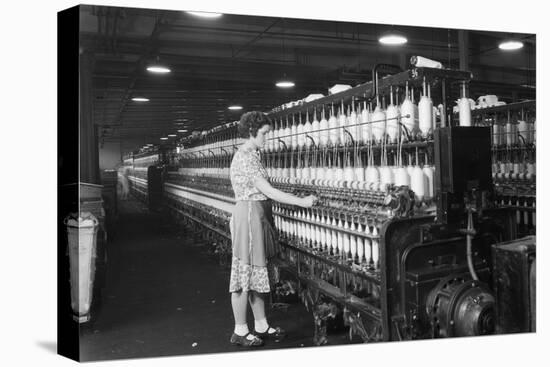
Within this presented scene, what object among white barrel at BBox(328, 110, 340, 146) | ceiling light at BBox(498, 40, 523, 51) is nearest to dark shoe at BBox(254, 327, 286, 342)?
white barrel at BBox(328, 110, 340, 146)

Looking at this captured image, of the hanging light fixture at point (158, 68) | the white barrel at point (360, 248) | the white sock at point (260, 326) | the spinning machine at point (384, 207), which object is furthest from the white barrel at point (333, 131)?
the white sock at point (260, 326)

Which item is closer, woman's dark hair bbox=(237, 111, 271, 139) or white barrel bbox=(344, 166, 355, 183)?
woman's dark hair bbox=(237, 111, 271, 139)

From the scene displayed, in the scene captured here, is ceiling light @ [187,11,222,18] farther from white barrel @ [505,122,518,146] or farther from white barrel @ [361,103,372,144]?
white barrel @ [505,122,518,146]

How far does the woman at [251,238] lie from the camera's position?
3549mm

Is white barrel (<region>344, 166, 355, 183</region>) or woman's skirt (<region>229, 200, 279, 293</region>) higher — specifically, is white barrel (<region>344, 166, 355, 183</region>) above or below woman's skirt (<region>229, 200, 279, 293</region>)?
above

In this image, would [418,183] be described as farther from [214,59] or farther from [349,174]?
[214,59]

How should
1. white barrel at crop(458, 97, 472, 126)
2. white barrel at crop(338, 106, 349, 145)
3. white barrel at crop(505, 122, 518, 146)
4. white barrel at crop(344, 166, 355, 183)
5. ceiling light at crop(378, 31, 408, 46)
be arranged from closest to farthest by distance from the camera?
white barrel at crop(458, 97, 472, 126)
white barrel at crop(344, 166, 355, 183)
ceiling light at crop(378, 31, 408, 46)
white barrel at crop(338, 106, 349, 145)
white barrel at crop(505, 122, 518, 146)

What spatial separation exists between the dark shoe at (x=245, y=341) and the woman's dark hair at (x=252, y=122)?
1.35m

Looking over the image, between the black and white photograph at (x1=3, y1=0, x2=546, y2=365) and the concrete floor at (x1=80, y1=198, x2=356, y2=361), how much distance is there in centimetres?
1

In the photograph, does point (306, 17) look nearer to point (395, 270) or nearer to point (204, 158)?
point (204, 158)

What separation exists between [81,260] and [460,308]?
7.59 ft

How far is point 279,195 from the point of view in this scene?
11.4 ft

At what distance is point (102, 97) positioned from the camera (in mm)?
3289

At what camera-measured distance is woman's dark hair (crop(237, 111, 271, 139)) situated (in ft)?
11.9
